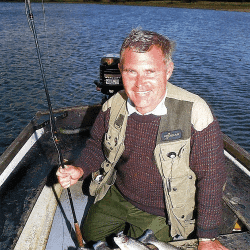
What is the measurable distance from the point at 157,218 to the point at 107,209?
57cm

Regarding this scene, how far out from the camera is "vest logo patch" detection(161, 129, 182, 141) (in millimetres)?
2285

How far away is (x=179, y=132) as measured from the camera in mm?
2281

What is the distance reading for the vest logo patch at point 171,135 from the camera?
2285mm

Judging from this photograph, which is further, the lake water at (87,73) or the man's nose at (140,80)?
the lake water at (87,73)

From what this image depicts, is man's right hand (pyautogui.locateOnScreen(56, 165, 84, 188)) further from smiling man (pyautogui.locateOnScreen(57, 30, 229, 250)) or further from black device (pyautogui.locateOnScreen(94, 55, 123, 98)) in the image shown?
black device (pyautogui.locateOnScreen(94, 55, 123, 98))

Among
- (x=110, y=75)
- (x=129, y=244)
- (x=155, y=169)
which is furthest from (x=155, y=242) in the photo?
(x=110, y=75)

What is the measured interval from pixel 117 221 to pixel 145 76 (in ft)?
5.30

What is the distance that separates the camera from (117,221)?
9.20 feet

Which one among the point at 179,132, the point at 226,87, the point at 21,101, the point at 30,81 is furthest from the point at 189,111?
the point at 30,81

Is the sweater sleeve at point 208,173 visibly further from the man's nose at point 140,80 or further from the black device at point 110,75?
the black device at point 110,75

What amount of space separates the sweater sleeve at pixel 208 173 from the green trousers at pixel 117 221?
473mm

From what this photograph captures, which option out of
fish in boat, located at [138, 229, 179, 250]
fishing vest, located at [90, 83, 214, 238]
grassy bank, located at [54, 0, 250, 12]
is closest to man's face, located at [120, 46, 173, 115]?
fishing vest, located at [90, 83, 214, 238]

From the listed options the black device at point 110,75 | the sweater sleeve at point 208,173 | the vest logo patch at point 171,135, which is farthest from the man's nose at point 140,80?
the black device at point 110,75

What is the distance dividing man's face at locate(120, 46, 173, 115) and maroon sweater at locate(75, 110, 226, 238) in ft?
0.59
